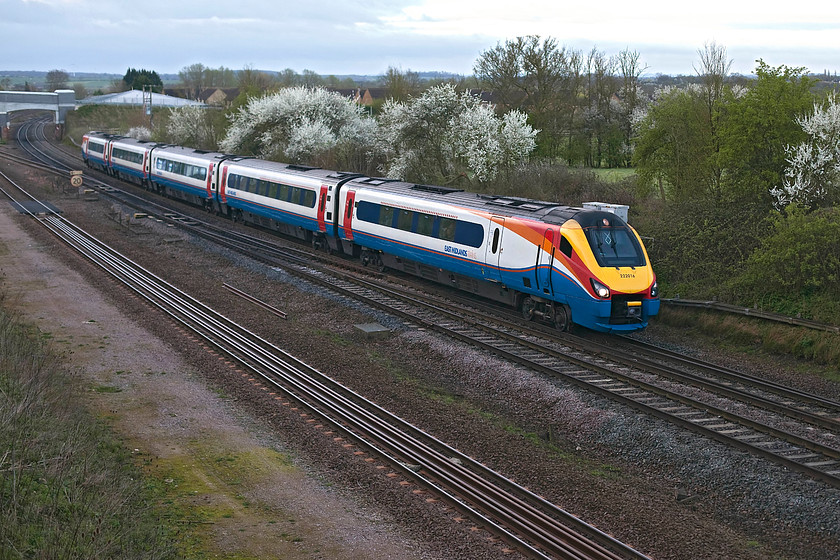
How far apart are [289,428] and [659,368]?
7.95 m

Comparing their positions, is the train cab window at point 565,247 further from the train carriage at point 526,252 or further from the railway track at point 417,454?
the railway track at point 417,454

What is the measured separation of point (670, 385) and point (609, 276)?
327cm

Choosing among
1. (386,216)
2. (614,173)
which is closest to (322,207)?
(386,216)

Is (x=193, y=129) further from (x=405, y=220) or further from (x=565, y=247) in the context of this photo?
(x=565, y=247)

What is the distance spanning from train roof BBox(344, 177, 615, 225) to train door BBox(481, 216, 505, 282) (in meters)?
0.30

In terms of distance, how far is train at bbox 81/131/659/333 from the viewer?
723 inches

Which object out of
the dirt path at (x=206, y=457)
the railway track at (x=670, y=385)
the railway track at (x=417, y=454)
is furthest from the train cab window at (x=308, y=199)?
the dirt path at (x=206, y=457)

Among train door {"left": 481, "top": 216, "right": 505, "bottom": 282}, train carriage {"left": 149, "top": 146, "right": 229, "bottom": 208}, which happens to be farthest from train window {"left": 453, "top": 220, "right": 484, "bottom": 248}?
train carriage {"left": 149, "top": 146, "right": 229, "bottom": 208}

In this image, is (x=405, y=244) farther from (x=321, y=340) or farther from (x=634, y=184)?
(x=634, y=184)

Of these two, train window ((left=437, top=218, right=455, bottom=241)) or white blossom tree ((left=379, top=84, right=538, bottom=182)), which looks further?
white blossom tree ((left=379, top=84, right=538, bottom=182))

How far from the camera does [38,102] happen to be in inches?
4707

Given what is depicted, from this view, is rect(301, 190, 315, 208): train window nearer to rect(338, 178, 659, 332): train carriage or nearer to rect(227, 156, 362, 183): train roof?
rect(227, 156, 362, 183): train roof

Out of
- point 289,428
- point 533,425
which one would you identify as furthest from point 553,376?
point 289,428

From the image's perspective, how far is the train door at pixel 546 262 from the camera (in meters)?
18.9
